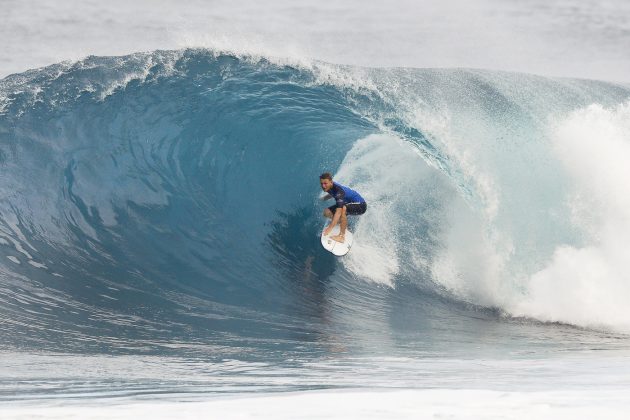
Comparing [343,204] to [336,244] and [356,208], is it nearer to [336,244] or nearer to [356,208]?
[356,208]

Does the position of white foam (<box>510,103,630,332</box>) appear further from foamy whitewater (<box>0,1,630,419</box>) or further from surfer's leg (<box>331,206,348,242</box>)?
surfer's leg (<box>331,206,348,242</box>)

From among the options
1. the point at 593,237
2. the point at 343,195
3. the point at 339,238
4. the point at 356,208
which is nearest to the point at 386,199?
the point at 339,238

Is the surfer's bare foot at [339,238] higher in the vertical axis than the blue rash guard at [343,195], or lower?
lower

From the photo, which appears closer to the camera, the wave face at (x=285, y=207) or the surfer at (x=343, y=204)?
the wave face at (x=285, y=207)

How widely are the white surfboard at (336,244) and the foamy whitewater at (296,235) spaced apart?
46cm

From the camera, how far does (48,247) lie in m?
9.73

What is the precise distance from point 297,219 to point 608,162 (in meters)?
4.54

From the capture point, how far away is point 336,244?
984cm

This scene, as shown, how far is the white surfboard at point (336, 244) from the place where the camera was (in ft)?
32.2

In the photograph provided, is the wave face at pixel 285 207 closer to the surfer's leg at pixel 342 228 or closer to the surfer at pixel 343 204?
the surfer's leg at pixel 342 228

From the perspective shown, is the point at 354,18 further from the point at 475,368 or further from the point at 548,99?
the point at 475,368

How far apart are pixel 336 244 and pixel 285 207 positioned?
1.76m

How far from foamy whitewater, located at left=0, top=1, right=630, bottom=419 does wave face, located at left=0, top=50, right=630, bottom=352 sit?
4cm

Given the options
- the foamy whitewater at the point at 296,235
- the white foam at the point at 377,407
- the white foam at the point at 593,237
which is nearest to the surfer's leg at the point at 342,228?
the foamy whitewater at the point at 296,235
